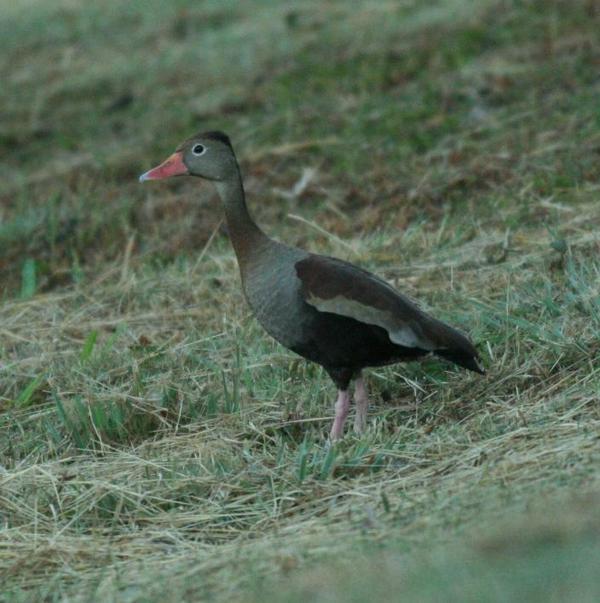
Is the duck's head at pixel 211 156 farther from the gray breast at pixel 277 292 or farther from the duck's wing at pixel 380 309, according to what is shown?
the duck's wing at pixel 380 309

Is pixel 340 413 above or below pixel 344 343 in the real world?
below

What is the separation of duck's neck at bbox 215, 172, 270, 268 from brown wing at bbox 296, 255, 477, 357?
1.39ft

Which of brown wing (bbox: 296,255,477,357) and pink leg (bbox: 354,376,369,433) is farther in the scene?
pink leg (bbox: 354,376,369,433)

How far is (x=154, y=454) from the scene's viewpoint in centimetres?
581

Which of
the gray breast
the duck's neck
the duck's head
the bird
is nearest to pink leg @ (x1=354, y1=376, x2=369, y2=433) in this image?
the bird

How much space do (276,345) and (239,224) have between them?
80 centimetres

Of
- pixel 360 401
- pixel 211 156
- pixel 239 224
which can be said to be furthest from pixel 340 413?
pixel 211 156

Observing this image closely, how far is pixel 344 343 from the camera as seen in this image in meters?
5.71

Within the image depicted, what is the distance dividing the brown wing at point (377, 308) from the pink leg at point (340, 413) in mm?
403

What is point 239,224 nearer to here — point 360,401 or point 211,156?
point 211,156

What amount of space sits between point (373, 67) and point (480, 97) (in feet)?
3.99

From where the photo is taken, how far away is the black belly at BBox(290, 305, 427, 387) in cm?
568

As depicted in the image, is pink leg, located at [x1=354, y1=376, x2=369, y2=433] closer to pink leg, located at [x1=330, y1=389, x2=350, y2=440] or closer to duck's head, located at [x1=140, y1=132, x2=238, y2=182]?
pink leg, located at [x1=330, y1=389, x2=350, y2=440]

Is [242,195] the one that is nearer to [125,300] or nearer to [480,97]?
[125,300]
